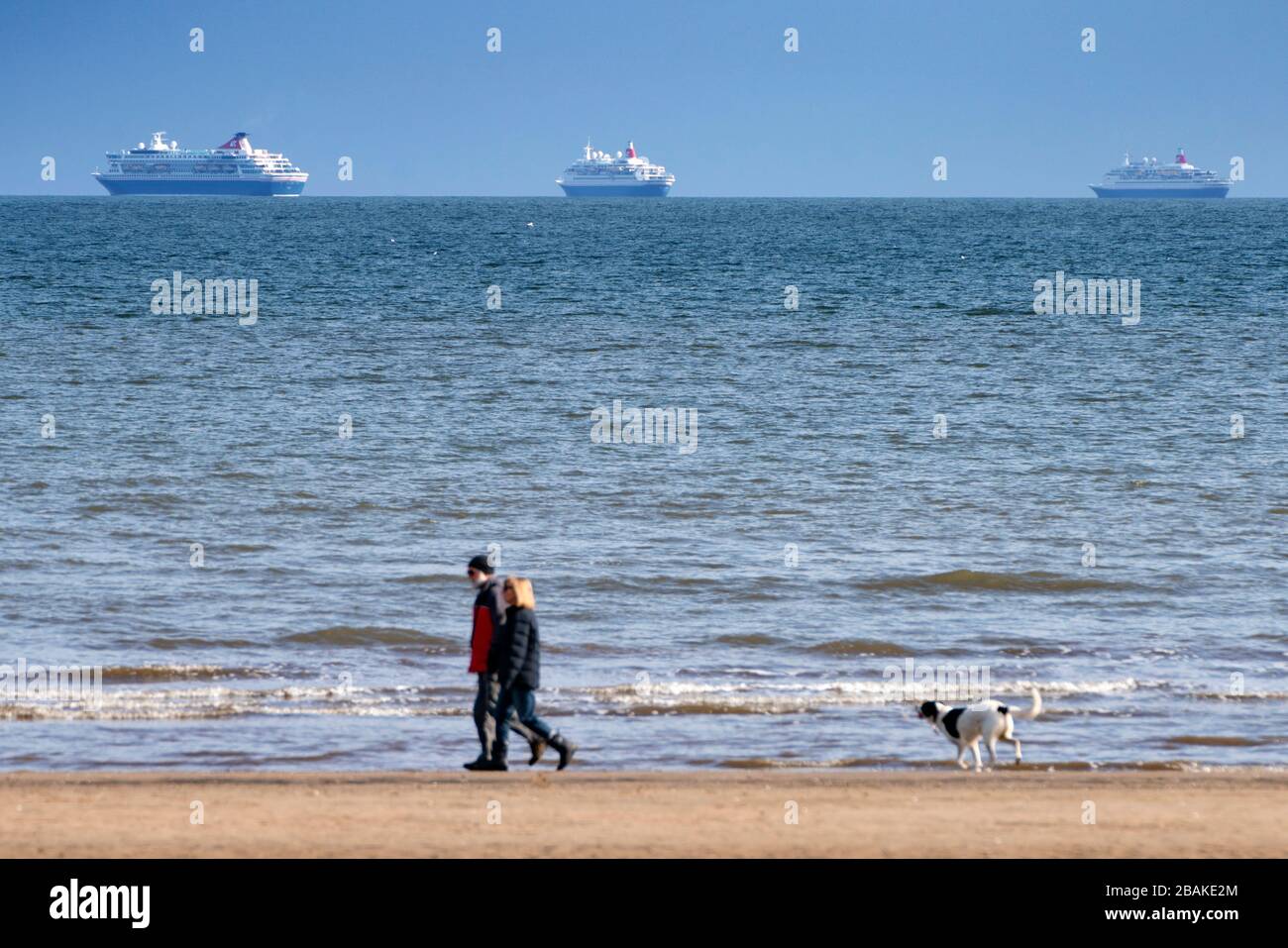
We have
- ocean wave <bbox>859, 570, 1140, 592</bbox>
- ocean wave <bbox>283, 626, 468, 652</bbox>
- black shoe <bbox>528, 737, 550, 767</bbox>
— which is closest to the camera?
black shoe <bbox>528, 737, 550, 767</bbox>

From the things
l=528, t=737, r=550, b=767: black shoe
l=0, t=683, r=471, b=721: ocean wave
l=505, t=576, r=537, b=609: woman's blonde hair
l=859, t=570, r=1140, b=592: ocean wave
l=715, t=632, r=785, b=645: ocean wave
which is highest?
l=505, t=576, r=537, b=609: woman's blonde hair

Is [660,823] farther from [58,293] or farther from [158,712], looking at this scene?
[58,293]

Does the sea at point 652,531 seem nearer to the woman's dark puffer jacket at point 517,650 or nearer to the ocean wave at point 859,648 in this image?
the ocean wave at point 859,648

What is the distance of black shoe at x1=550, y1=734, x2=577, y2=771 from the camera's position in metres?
11.8

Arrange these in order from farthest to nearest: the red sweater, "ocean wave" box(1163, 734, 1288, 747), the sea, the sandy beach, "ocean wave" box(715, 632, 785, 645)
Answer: "ocean wave" box(715, 632, 785, 645) < the sea < "ocean wave" box(1163, 734, 1288, 747) < the red sweater < the sandy beach

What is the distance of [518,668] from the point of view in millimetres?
11516

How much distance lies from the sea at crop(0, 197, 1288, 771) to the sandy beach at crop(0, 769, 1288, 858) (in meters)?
1.13

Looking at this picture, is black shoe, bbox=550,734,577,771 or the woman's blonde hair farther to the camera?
black shoe, bbox=550,734,577,771

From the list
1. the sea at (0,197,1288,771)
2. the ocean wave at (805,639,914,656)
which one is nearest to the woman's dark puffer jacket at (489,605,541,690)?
the sea at (0,197,1288,771)

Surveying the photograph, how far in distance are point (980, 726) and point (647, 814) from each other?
2.96 m

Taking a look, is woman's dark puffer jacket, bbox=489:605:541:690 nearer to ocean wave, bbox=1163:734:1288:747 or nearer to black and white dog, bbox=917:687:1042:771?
black and white dog, bbox=917:687:1042:771

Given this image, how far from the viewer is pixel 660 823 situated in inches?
403

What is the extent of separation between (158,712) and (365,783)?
135 inches

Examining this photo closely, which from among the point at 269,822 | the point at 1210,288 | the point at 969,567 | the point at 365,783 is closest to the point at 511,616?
the point at 365,783
